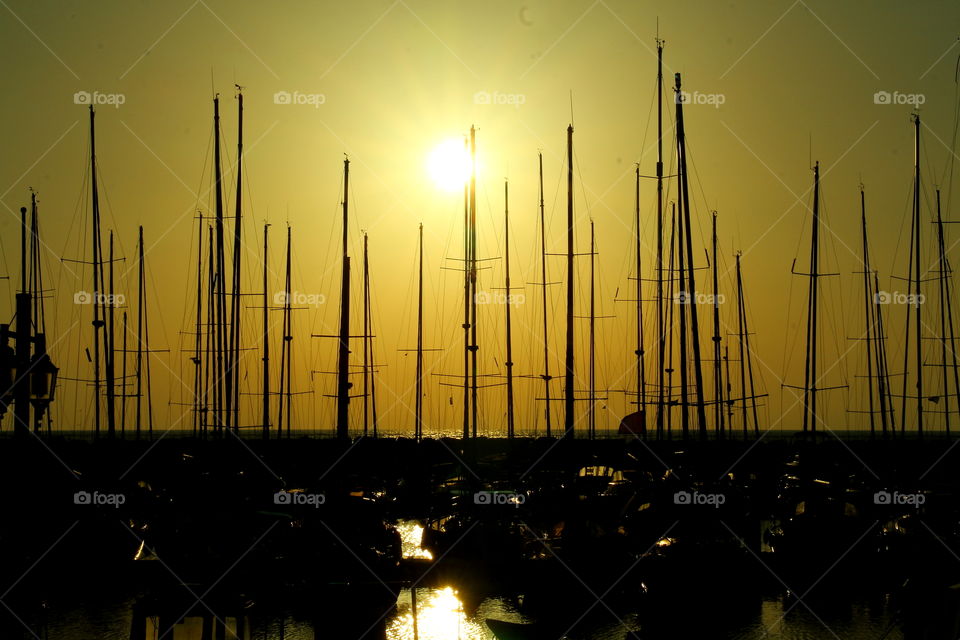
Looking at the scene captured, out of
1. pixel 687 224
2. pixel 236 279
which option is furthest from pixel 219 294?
pixel 687 224

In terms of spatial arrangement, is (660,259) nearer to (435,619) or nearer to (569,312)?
(569,312)

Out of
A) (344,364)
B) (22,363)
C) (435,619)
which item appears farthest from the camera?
(344,364)

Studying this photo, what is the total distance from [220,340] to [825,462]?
33.1 meters

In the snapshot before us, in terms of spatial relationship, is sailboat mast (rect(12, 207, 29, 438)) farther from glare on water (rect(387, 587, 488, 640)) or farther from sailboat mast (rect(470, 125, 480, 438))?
sailboat mast (rect(470, 125, 480, 438))

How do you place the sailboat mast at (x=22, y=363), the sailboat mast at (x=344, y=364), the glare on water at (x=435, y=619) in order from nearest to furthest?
1. the sailboat mast at (x=22, y=363)
2. the glare on water at (x=435, y=619)
3. the sailboat mast at (x=344, y=364)

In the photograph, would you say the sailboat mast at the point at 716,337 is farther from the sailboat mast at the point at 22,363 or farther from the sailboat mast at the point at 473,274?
the sailboat mast at the point at 22,363

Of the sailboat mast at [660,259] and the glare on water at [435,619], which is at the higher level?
the sailboat mast at [660,259]

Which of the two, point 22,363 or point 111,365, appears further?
point 111,365

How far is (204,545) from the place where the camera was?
21.5 metres

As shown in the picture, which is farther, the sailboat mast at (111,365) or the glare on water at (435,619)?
the sailboat mast at (111,365)

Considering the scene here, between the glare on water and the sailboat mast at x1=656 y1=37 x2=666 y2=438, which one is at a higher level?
the sailboat mast at x1=656 y1=37 x2=666 y2=438

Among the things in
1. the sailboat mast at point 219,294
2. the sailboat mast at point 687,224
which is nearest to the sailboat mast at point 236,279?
the sailboat mast at point 219,294

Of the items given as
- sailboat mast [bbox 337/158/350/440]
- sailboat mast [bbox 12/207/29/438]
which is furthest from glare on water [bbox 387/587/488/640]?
sailboat mast [bbox 12/207/29/438]

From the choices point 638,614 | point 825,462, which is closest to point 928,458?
point 825,462
